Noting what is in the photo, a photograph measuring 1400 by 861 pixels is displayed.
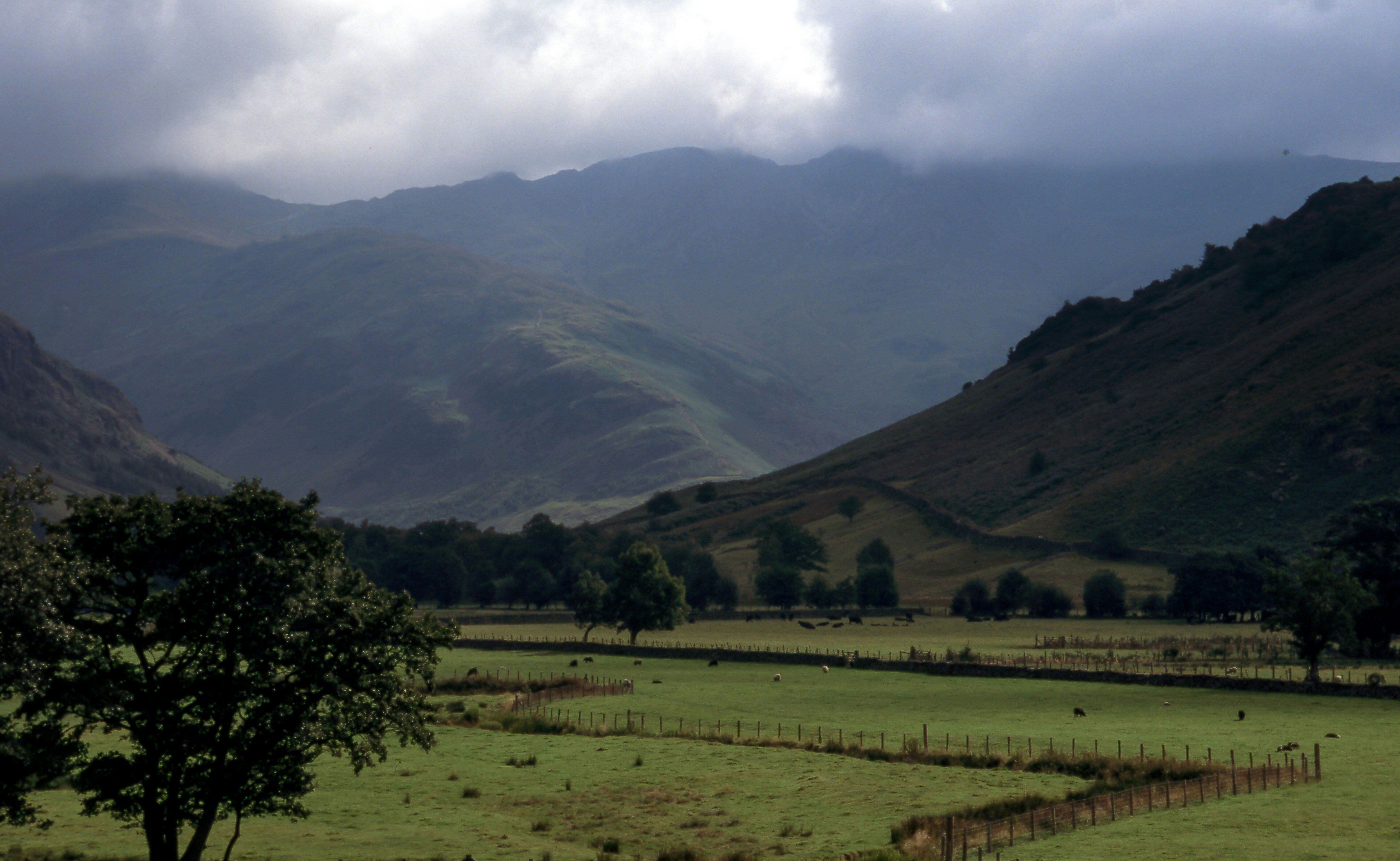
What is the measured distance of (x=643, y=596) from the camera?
126 meters

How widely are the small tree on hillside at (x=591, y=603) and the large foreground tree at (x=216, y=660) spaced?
8775 centimetres

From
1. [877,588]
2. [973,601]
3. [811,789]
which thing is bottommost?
[811,789]

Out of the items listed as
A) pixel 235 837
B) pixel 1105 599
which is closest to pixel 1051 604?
pixel 1105 599

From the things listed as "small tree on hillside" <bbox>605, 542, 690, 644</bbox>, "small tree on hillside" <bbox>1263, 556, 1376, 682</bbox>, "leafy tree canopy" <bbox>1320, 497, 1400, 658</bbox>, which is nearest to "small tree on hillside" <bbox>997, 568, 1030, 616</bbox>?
"small tree on hillside" <bbox>605, 542, 690, 644</bbox>

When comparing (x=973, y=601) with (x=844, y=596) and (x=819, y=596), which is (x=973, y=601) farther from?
(x=819, y=596)

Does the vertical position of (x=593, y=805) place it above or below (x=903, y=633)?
below

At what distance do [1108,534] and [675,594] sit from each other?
250ft

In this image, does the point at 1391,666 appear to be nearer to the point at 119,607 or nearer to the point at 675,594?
the point at 675,594

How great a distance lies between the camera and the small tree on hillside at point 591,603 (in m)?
127

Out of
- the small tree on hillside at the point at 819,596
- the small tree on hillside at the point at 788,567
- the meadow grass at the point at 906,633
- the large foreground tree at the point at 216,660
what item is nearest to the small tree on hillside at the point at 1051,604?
the meadow grass at the point at 906,633

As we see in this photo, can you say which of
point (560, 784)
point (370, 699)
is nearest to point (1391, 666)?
point (560, 784)

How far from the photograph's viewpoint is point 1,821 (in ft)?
115

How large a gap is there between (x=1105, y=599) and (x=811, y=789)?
99.1 metres

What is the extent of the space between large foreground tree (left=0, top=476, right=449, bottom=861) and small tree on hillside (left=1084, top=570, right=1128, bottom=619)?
11474 cm
